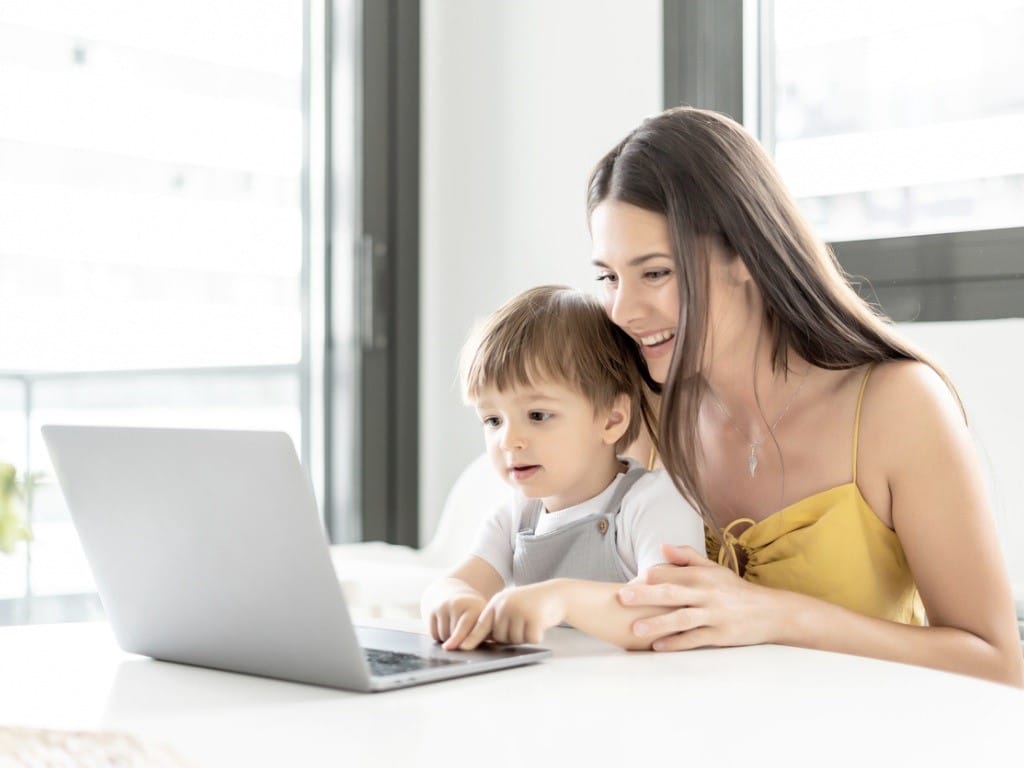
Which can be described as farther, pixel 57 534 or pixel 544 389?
pixel 57 534

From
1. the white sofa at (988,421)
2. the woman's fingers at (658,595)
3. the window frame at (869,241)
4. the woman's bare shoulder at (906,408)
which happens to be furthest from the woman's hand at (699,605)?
the window frame at (869,241)

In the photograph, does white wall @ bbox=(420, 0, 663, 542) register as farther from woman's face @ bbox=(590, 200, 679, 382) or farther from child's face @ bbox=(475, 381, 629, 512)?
child's face @ bbox=(475, 381, 629, 512)

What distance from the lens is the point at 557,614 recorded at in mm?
1024

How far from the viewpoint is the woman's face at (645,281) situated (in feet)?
4.63

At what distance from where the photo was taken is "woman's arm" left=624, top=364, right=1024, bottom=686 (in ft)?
3.74

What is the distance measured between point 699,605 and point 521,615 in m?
0.17

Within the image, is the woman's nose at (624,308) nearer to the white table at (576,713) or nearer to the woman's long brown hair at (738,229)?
the woman's long brown hair at (738,229)

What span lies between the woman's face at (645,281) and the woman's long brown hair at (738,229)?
0.02 m

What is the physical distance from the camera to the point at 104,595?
106 centimetres

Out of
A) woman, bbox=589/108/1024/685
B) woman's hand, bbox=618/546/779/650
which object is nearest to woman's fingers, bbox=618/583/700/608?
woman's hand, bbox=618/546/779/650

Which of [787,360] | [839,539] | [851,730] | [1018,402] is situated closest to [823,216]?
[1018,402]

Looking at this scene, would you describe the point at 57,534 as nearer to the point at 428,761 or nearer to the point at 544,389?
the point at 544,389

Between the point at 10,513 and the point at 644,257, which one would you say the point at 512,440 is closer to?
the point at 644,257

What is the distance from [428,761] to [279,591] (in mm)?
254
